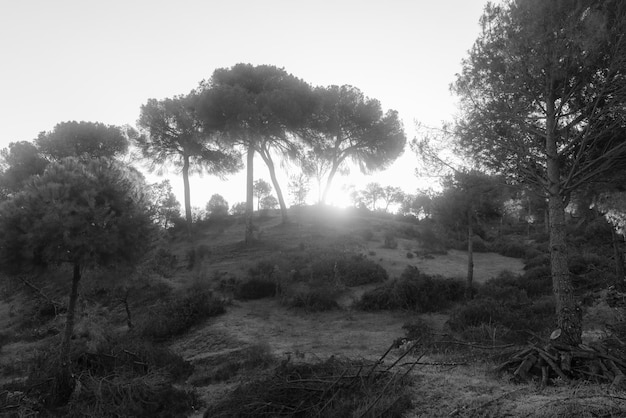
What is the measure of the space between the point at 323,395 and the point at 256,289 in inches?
464

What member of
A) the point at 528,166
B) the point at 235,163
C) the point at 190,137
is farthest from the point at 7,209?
the point at 235,163

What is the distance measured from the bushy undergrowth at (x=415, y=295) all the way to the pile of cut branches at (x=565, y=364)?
25.8 ft

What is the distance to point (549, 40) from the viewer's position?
844 centimetres

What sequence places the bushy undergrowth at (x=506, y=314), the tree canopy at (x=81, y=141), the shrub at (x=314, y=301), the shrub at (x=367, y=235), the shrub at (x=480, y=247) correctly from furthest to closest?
the tree canopy at (x=81, y=141) < the shrub at (x=367, y=235) < the shrub at (x=480, y=247) < the shrub at (x=314, y=301) < the bushy undergrowth at (x=506, y=314)

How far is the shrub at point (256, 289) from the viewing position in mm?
17312

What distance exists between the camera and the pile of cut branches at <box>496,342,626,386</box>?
5.94 metres

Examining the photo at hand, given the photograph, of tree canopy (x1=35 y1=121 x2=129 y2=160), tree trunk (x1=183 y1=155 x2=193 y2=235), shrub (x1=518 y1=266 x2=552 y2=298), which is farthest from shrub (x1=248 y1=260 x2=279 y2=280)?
tree canopy (x1=35 y1=121 x2=129 y2=160)

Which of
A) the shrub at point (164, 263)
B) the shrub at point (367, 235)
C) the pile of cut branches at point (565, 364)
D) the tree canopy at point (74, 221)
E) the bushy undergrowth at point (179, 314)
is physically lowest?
the bushy undergrowth at point (179, 314)

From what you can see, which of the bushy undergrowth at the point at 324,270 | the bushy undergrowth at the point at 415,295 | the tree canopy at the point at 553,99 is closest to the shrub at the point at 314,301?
the bushy undergrowth at the point at 415,295

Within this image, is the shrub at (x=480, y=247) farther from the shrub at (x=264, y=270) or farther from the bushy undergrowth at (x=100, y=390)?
the bushy undergrowth at (x=100, y=390)

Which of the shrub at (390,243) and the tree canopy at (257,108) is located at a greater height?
the tree canopy at (257,108)

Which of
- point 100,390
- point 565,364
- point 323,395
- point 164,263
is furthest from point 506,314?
point 164,263

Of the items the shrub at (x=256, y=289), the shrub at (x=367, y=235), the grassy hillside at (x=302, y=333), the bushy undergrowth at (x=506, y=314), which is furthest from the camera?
the shrub at (x=367, y=235)

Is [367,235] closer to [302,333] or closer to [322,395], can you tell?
[302,333]
